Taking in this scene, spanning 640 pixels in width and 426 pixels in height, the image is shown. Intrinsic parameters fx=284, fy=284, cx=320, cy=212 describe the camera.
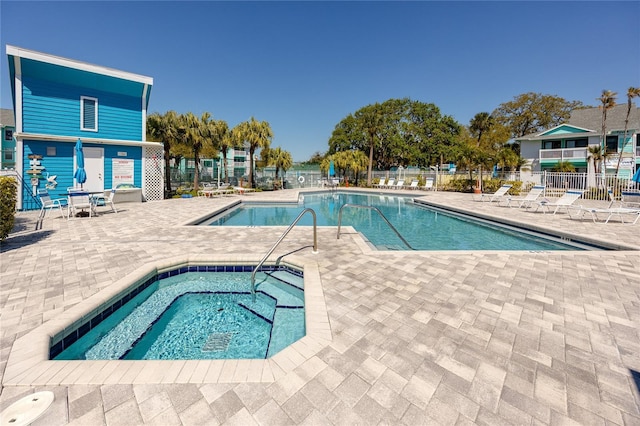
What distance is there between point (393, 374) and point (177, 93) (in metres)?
25.2

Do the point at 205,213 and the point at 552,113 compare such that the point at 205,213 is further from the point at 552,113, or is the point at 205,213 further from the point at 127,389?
the point at 552,113

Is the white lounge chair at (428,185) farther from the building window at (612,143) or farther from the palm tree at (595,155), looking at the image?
the building window at (612,143)

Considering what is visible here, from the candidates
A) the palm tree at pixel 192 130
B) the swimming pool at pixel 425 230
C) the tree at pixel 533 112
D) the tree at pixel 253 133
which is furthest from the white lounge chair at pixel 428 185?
the tree at pixel 533 112

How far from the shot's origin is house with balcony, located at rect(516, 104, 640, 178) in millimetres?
21469

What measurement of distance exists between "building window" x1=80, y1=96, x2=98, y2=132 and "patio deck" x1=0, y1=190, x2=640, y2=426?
373 inches

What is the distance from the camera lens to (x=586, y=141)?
2345 centimetres

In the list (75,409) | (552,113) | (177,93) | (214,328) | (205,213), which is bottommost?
(214,328)

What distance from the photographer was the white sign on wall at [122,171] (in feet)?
41.8

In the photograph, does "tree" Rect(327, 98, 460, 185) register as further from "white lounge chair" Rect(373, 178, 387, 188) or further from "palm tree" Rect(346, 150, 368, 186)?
"white lounge chair" Rect(373, 178, 387, 188)

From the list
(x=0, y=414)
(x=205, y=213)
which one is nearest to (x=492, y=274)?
(x=0, y=414)

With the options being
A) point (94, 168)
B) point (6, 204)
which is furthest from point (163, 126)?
point (6, 204)

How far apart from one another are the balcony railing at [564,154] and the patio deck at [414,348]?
23010 millimetres

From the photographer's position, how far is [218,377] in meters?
2.03

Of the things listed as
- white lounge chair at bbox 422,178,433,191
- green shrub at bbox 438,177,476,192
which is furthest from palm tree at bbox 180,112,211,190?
green shrub at bbox 438,177,476,192
